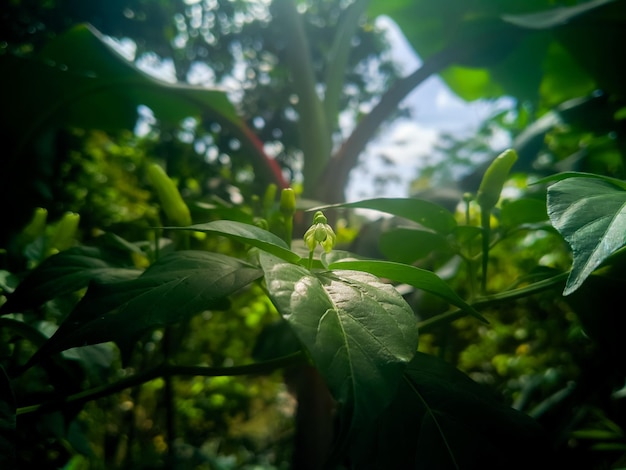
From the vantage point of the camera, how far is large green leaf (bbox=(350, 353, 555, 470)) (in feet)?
0.87

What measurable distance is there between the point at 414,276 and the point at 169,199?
0.25 meters

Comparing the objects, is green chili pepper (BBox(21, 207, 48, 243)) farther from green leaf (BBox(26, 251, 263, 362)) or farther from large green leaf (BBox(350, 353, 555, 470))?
large green leaf (BBox(350, 353, 555, 470))

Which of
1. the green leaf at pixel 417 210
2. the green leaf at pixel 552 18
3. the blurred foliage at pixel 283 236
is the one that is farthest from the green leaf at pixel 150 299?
the green leaf at pixel 552 18

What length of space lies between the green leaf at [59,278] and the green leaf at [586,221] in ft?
0.90

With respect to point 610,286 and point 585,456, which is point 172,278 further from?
point 585,456

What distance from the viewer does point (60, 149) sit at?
133 cm

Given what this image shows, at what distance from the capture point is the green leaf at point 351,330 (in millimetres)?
172

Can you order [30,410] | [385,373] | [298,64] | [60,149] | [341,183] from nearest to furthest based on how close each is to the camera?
[385,373] < [30,410] < [341,183] < [298,64] < [60,149]

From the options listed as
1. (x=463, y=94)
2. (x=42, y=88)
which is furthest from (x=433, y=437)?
(x=463, y=94)

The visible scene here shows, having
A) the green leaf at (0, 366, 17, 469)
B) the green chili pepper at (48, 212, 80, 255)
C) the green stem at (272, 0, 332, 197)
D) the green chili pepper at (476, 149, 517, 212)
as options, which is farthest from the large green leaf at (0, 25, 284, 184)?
the green leaf at (0, 366, 17, 469)

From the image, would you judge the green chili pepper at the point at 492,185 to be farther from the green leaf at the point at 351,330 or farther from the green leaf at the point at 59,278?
the green leaf at the point at 59,278

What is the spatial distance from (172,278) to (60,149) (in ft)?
4.22

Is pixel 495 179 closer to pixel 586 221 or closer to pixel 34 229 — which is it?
pixel 586 221

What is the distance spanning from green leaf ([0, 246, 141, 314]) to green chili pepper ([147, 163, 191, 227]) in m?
0.07
